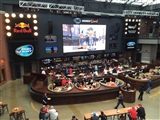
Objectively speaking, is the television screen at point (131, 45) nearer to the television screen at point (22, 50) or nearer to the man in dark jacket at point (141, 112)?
the television screen at point (22, 50)

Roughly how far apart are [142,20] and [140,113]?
858 inches

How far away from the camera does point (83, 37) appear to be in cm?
1992

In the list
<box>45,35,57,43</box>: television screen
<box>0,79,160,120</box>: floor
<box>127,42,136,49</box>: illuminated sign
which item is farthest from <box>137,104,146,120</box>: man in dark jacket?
<box>127,42,136,49</box>: illuminated sign

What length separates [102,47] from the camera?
70.3ft

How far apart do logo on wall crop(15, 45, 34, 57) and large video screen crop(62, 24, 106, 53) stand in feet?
15.2

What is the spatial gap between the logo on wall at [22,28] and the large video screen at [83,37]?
4.64 m

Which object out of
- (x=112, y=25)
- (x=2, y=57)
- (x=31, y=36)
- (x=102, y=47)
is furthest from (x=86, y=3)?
(x=2, y=57)

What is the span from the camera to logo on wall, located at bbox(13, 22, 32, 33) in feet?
49.9

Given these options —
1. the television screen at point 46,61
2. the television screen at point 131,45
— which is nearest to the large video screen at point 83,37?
the television screen at point 46,61

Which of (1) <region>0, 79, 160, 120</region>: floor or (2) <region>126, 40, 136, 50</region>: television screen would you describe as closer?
(1) <region>0, 79, 160, 120</region>: floor

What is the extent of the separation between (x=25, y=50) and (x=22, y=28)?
99.0 inches

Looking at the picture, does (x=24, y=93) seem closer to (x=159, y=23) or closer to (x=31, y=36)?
(x=31, y=36)

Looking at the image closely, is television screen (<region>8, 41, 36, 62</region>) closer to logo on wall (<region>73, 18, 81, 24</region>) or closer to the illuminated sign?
logo on wall (<region>73, 18, 81, 24</region>)

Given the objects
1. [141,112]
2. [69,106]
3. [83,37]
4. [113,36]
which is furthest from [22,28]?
[141,112]
